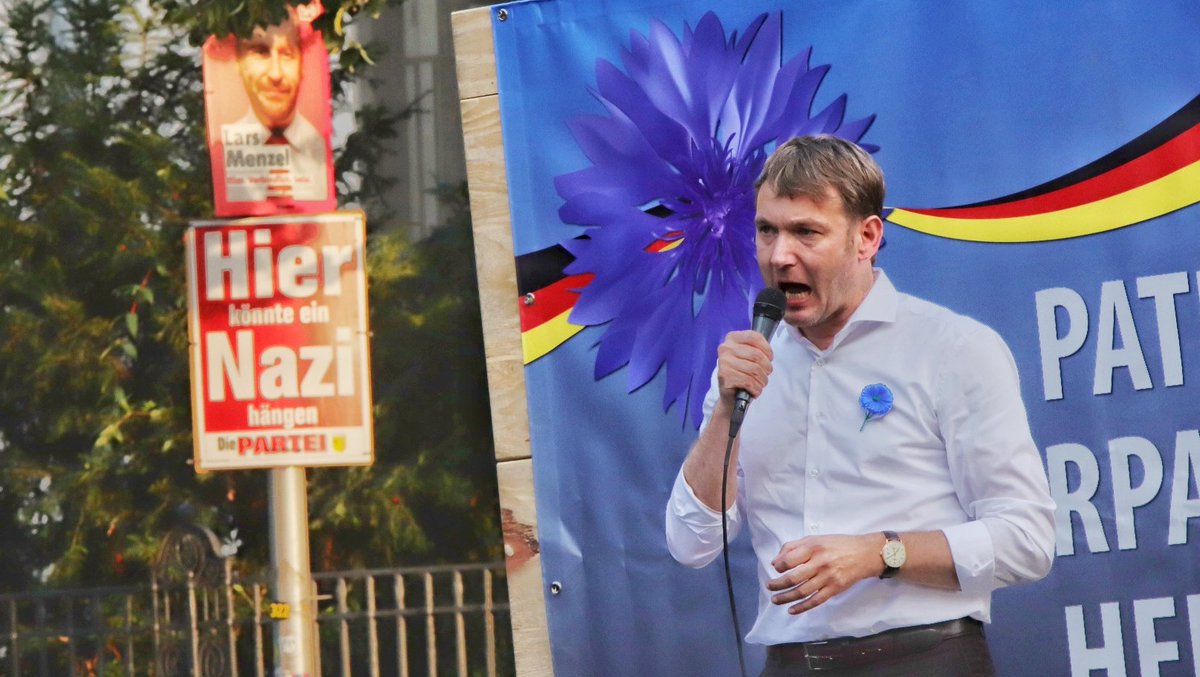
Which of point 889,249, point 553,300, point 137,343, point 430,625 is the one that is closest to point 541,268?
point 553,300

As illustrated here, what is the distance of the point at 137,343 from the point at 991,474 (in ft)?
15.8

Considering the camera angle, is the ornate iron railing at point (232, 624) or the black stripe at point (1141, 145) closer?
the black stripe at point (1141, 145)

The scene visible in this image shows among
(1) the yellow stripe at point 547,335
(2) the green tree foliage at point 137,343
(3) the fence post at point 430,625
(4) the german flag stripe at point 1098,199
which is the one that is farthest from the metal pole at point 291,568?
(4) the german flag stripe at point 1098,199

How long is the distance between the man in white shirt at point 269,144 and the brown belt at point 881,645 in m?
2.52

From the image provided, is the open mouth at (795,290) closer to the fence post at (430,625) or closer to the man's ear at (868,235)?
the man's ear at (868,235)

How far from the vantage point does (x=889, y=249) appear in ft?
10.2

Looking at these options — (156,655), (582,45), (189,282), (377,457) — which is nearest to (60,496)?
(156,655)

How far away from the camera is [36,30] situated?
6293 millimetres

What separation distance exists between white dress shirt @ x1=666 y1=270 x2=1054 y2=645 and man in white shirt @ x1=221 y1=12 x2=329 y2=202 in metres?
2.25

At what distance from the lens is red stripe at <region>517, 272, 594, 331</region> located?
325cm

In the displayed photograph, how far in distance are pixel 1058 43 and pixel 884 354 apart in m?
1.16

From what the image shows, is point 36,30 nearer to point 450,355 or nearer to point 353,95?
point 353,95

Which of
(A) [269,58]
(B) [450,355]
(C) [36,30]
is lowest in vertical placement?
(B) [450,355]

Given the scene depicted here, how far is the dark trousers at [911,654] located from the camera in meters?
2.08
